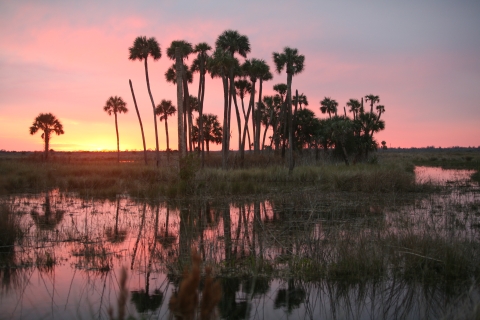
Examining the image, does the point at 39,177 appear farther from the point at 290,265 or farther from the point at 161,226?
the point at 290,265

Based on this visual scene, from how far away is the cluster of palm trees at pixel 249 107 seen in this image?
3491cm

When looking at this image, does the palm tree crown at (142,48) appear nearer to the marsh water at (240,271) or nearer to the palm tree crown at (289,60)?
the palm tree crown at (289,60)

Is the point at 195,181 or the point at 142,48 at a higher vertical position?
the point at 142,48

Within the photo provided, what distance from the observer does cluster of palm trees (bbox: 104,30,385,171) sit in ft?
115

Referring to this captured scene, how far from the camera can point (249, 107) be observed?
44.4 meters

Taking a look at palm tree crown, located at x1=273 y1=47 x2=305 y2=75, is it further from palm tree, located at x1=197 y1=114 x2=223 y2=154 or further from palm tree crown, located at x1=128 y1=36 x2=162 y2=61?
palm tree, located at x1=197 y1=114 x2=223 y2=154

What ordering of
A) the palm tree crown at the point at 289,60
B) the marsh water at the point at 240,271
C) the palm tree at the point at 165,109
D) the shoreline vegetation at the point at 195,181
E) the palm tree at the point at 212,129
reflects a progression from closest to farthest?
the marsh water at the point at 240,271, the shoreline vegetation at the point at 195,181, the palm tree crown at the point at 289,60, the palm tree at the point at 165,109, the palm tree at the point at 212,129

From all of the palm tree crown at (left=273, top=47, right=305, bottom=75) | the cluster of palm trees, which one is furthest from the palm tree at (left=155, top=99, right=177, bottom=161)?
the palm tree crown at (left=273, top=47, right=305, bottom=75)

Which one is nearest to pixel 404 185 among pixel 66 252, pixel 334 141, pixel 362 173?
pixel 362 173

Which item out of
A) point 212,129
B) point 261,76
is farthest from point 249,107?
point 212,129

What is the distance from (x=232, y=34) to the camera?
36844 millimetres

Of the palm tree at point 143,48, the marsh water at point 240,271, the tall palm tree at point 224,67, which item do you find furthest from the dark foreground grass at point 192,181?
the palm tree at point 143,48

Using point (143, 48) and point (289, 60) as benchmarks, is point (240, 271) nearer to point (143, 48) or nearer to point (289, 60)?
point (289, 60)

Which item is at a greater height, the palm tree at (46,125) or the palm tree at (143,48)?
the palm tree at (143,48)
